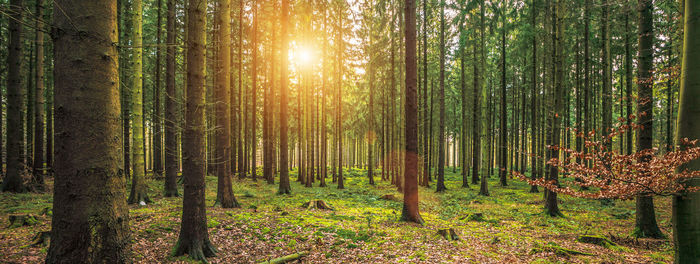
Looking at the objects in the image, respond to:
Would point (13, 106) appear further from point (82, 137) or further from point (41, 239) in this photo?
point (82, 137)

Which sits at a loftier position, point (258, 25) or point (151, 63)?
point (258, 25)

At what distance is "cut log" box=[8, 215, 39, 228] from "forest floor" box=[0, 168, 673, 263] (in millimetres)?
144

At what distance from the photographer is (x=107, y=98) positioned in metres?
2.87

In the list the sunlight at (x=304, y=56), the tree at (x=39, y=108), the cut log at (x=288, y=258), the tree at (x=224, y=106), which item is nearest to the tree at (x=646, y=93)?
the cut log at (x=288, y=258)

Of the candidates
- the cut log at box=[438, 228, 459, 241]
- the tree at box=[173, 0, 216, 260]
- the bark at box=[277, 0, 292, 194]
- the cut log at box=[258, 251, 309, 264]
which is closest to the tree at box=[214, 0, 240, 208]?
the tree at box=[173, 0, 216, 260]

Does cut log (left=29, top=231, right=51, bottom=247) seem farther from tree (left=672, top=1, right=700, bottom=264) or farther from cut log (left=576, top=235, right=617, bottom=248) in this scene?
cut log (left=576, top=235, right=617, bottom=248)

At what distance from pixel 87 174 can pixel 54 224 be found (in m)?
0.53

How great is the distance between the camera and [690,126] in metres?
4.45

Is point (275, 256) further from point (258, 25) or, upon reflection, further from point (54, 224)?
point (258, 25)

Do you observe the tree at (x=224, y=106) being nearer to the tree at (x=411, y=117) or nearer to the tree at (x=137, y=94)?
the tree at (x=137, y=94)

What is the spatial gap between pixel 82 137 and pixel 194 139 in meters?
3.12

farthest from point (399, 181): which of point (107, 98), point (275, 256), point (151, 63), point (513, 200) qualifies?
point (151, 63)

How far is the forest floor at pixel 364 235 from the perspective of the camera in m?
6.29

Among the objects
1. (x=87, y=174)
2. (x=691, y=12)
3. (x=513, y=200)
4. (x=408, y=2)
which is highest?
(x=408, y=2)
